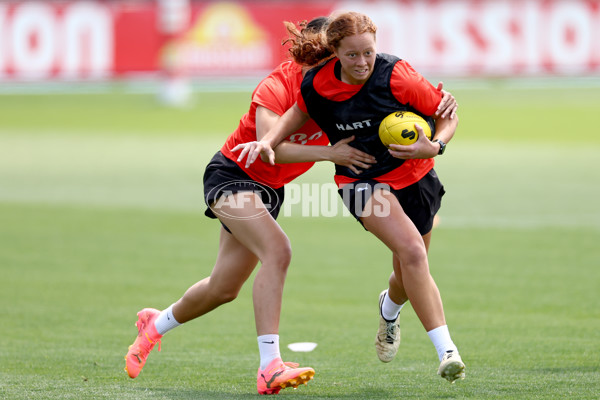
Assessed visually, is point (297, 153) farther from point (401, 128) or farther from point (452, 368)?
point (452, 368)

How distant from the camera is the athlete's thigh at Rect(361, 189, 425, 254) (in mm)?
5457

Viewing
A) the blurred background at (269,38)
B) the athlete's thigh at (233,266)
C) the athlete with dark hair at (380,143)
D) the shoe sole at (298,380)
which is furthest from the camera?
the blurred background at (269,38)

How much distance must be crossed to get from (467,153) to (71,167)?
8189 mm

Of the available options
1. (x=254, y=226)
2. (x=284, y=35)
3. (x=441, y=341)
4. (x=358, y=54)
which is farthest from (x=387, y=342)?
(x=284, y=35)

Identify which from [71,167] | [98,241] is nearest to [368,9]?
[71,167]

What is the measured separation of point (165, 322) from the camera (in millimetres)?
6336

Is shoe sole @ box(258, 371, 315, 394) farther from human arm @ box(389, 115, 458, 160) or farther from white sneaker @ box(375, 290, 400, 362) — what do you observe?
human arm @ box(389, 115, 458, 160)

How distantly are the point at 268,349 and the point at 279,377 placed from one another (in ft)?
0.70

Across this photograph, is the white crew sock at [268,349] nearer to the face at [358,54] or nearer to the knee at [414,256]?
the knee at [414,256]

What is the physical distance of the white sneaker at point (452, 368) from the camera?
5.16 meters

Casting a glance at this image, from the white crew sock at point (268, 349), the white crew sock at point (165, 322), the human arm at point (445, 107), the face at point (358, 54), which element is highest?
the face at point (358, 54)

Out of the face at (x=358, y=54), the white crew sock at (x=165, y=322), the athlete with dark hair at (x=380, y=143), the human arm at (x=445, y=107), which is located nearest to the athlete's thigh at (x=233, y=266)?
the white crew sock at (x=165, y=322)

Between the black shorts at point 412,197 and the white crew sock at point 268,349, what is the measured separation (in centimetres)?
88

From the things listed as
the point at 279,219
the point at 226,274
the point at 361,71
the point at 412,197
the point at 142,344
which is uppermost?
the point at 361,71
